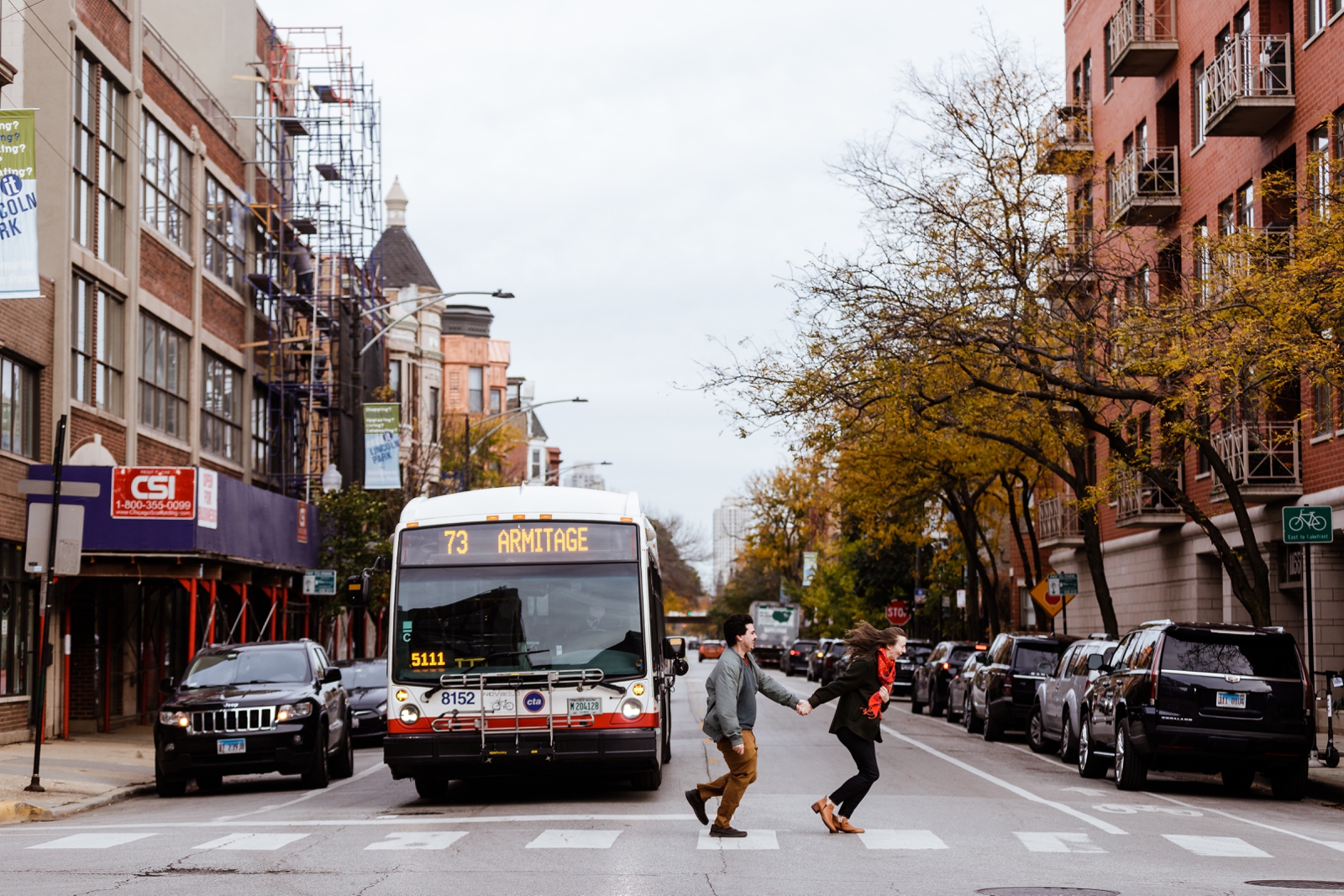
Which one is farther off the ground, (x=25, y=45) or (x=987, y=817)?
(x=25, y=45)

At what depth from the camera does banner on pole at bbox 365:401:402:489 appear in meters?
35.8

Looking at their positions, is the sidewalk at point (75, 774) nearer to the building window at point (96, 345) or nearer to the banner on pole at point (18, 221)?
the banner on pole at point (18, 221)

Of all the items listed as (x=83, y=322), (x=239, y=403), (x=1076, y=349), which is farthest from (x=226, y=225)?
(x=1076, y=349)

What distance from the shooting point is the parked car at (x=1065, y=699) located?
22062 mm

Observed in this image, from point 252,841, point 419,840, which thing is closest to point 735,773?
point 419,840

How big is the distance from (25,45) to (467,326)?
64929 mm

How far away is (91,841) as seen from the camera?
522 inches

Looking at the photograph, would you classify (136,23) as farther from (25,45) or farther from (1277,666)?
(1277,666)

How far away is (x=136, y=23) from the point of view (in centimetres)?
3067

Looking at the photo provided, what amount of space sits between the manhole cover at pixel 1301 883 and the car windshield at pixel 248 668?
11747 mm

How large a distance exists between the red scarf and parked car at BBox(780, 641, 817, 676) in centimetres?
5819

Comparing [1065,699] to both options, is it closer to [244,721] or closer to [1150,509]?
[244,721]

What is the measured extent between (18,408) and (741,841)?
56.6ft

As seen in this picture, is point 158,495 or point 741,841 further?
point 158,495
